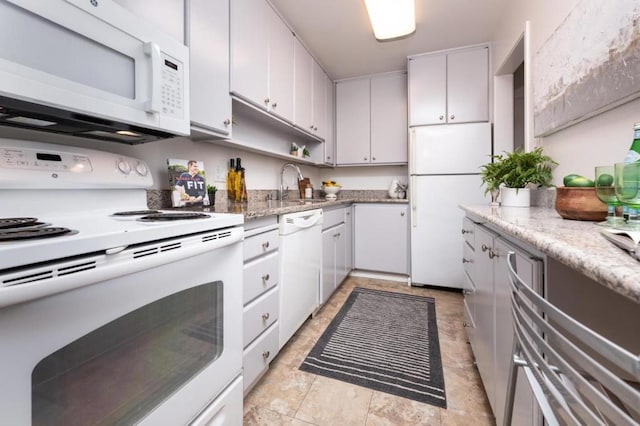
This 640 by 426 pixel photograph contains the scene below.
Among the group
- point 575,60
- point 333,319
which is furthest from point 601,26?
point 333,319

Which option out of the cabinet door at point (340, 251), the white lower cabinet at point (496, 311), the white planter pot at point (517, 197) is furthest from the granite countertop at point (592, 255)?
the cabinet door at point (340, 251)

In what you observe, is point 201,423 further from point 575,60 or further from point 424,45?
point 424,45

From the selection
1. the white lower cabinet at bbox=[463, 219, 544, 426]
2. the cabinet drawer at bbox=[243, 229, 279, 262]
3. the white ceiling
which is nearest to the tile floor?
the white lower cabinet at bbox=[463, 219, 544, 426]

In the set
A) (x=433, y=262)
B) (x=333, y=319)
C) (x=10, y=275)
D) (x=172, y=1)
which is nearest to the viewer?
(x=10, y=275)

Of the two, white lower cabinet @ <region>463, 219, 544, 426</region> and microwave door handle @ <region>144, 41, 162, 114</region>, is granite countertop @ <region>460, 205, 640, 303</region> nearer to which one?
white lower cabinet @ <region>463, 219, 544, 426</region>

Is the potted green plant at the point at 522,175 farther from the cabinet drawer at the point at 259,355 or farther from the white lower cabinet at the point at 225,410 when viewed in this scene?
the white lower cabinet at the point at 225,410

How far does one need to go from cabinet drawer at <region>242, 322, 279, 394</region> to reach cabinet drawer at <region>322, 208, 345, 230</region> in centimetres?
98

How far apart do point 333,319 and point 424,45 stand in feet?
8.56

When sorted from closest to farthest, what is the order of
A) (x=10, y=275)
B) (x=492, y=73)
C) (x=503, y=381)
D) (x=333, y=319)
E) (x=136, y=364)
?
(x=10, y=275)
(x=136, y=364)
(x=503, y=381)
(x=333, y=319)
(x=492, y=73)

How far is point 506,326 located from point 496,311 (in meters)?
0.13

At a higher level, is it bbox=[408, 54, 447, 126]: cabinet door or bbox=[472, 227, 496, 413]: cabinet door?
bbox=[408, 54, 447, 126]: cabinet door

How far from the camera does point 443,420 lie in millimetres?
1199

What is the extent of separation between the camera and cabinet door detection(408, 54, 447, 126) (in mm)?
2709

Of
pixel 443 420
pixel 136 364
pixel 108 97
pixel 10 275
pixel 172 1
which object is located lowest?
pixel 443 420
